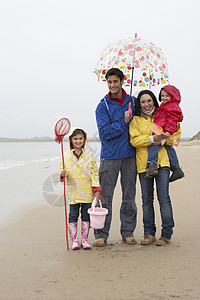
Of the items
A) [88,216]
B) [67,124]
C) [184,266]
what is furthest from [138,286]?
[67,124]

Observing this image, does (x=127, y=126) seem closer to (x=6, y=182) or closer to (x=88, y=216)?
(x=88, y=216)

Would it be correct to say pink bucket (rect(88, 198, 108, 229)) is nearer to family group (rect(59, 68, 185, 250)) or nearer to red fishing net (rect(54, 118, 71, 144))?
family group (rect(59, 68, 185, 250))

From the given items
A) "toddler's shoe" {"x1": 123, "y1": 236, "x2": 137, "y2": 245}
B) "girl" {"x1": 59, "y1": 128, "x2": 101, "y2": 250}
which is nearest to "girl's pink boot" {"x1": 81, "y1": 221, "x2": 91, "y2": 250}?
"girl" {"x1": 59, "y1": 128, "x2": 101, "y2": 250}

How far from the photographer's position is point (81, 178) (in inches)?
142

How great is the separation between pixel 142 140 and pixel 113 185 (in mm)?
658

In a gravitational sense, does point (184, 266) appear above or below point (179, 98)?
below

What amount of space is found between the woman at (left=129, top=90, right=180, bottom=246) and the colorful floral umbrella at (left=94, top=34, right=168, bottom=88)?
32 centimetres

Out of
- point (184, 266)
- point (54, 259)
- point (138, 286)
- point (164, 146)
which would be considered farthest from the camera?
point (164, 146)

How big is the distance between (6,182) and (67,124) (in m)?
6.63

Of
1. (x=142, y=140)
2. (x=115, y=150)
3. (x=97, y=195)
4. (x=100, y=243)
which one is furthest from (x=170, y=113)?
(x=100, y=243)

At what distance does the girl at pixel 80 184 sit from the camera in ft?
11.7

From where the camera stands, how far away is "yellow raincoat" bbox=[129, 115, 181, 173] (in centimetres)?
358

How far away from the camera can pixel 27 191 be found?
8.02 metres

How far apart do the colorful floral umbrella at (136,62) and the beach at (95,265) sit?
2.00 m
